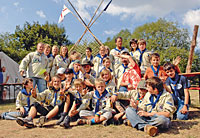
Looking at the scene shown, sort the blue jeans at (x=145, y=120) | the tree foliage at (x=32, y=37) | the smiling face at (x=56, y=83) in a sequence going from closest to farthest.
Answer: the blue jeans at (x=145, y=120)
the smiling face at (x=56, y=83)
the tree foliage at (x=32, y=37)

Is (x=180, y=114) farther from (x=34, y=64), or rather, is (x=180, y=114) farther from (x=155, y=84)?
(x=34, y=64)

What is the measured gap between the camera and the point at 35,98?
155 inches

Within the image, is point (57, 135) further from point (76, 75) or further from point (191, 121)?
point (191, 121)

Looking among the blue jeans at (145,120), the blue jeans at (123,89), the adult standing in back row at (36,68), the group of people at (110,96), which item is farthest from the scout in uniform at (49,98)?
the blue jeans at (145,120)

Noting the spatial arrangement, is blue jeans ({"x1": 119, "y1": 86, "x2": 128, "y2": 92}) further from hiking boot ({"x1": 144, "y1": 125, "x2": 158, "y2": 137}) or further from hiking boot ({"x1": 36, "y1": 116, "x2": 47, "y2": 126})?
hiking boot ({"x1": 36, "y1": 116, "x2": 47, "y2": 126})

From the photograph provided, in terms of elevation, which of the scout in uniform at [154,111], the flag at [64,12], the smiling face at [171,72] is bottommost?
the scout in uniform at [154,111]

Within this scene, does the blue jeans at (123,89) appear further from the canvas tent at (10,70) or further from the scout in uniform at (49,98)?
the canvas tent at (10,70)

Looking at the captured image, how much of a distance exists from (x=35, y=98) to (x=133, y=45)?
300 centimetres

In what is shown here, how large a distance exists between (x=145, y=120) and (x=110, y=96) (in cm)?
93

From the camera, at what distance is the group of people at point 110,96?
3.09m

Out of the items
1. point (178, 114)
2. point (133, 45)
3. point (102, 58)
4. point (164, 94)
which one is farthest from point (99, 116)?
point (133, 45)

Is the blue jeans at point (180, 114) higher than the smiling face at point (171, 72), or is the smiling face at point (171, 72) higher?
the smiling face at point (171, 72)

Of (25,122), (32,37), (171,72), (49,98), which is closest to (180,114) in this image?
(171,72)

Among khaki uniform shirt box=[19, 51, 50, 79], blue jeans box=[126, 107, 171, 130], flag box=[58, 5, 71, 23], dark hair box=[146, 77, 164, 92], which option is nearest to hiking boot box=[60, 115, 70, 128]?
blue jeans box=[126, 107, 171, 130]
